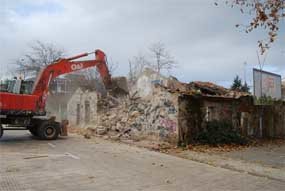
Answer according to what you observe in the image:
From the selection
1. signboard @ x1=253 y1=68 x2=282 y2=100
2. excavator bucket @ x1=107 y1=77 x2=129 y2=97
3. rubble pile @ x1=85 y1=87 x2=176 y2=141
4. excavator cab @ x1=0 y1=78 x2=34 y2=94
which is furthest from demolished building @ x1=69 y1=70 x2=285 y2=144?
excavator cab @ x1=0 y1=78 x2=34 y2=94

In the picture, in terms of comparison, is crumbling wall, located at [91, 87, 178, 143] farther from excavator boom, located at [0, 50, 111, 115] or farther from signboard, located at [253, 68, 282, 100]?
signboard, located at [253, 68, 282, 100]

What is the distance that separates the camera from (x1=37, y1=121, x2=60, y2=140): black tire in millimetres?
19344

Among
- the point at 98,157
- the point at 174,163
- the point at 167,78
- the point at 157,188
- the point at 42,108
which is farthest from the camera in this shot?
the point at 167,78

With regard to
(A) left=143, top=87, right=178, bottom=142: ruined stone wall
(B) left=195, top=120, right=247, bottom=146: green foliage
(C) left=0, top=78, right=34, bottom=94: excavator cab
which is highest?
(C) left=0, top=78, right=34, bottom=94: excavator cab

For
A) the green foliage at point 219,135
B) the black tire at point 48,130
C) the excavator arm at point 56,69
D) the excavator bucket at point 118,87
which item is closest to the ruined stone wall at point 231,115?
the green foliage at point 219,135

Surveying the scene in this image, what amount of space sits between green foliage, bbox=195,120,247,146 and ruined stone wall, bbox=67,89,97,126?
11.8m

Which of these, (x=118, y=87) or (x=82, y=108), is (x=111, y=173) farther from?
(x=82, y=108)

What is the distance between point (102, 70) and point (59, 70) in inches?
117

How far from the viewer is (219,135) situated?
18266 millimetres

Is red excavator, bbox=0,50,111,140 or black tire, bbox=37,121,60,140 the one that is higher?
red excavator, bbox=0,50,111,140

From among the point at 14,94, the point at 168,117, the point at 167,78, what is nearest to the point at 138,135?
the point at 168,117

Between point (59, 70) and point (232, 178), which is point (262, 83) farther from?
point (232, 178)

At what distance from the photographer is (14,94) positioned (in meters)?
18.3

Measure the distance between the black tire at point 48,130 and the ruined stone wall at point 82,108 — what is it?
8371mm
